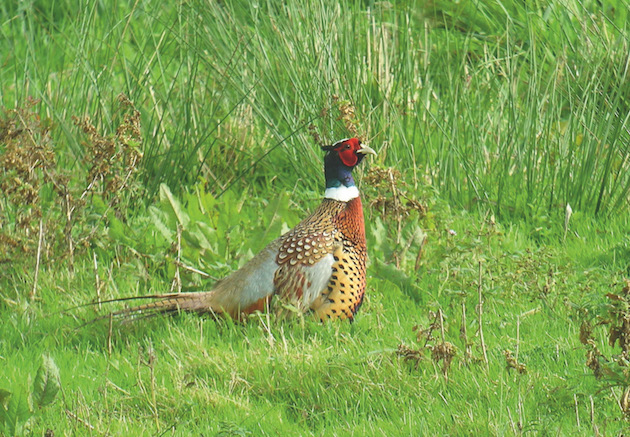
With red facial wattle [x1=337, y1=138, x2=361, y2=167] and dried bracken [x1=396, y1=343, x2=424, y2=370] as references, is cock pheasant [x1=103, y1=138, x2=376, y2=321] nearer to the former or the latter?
red facial wattle [x1=337, y1=138, x2=361, y2=167]

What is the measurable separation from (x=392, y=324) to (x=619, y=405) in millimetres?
→ 1201

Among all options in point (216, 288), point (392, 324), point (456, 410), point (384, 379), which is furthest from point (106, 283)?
point (456, 410)

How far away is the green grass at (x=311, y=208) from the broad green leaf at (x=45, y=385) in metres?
0.02

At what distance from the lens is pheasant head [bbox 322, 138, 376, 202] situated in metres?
3.92

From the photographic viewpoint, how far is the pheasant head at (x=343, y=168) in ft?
12.9

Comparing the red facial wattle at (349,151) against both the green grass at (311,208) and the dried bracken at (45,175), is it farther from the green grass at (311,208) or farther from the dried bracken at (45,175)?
the dried bracken at (45,175)

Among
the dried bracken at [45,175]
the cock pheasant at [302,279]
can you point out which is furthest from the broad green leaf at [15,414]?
the dried bracken at [45,175]

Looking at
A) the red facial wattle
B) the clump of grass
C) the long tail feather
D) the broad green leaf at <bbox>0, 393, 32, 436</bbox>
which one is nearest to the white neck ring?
the red facial wattle

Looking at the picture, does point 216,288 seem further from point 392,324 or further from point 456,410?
point 456,410

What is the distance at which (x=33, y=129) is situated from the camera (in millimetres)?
4094

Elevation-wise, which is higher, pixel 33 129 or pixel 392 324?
pixel 33 129

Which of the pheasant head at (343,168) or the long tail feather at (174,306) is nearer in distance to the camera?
the long tail feather at (174,306)

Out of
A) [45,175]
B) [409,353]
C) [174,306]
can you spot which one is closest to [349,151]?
[174,306]

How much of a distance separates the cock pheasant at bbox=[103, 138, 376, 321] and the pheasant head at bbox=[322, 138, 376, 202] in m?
0.07
